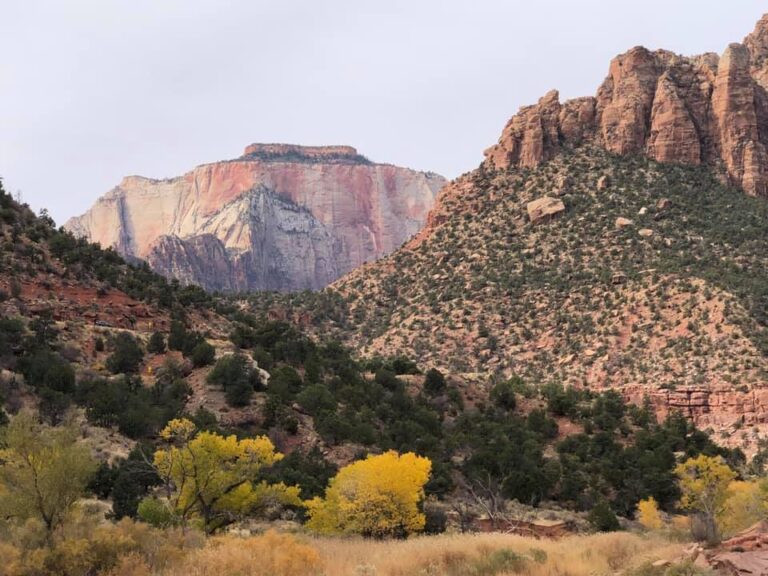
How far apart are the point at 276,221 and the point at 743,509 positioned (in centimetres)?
15860

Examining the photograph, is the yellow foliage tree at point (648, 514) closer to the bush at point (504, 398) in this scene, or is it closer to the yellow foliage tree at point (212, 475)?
the bush at point (504, 398)

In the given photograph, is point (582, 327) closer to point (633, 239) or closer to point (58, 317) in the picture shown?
point (633, 239)

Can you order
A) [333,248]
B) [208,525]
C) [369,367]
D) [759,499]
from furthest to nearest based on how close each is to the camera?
[333,248] < [369,367] < [759,499] < [208,525]

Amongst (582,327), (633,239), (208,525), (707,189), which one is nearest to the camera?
(208,525)

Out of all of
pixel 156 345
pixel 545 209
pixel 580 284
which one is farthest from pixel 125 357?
pixel 545 209

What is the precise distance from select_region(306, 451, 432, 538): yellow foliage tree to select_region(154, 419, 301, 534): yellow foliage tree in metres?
2.22

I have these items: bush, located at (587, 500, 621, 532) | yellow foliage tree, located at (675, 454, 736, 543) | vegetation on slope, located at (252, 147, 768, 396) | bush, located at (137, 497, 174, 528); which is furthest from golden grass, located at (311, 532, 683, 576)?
vegetation on slope, located at (252, 147, 768, 396)

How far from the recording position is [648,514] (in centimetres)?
3384

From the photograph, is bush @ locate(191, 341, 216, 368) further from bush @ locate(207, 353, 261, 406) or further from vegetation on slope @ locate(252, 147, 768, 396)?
vegetation on slope @ locate(252, 147, 768, 396)

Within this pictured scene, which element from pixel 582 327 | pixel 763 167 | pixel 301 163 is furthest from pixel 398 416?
pixel 301 163

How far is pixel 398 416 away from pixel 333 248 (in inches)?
5768

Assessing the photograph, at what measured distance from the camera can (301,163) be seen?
196875 mm

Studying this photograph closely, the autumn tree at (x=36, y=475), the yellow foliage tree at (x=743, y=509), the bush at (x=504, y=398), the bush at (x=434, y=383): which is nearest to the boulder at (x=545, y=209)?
the bush at (x=504, y=398)

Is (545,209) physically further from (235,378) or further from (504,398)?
(235,378)
